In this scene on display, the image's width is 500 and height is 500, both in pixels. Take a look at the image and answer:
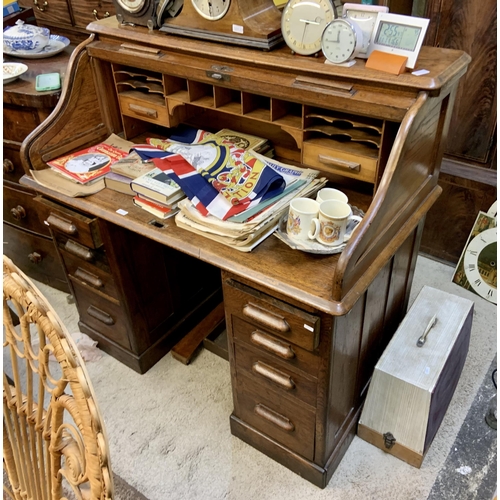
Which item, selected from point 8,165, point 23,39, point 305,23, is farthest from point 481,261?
point 23,39

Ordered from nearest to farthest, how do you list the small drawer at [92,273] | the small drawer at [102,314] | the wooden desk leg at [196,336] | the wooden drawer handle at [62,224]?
the wooden drawer handle at [62,224], the small drawer at [92,273], the small drawer at [102,314], the wooden desk leg at [196,336]

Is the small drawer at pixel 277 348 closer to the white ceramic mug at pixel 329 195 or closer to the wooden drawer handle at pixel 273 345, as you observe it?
the wooden drawer handle at pixel 273 345

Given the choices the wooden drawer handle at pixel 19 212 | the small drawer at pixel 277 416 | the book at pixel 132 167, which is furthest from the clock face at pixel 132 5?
the small drawer at pixel 277 416

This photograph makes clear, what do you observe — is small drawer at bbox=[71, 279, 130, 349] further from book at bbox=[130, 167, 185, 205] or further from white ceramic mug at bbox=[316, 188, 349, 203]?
white ceramic mug at bbox=[316, 188, 349, 203]

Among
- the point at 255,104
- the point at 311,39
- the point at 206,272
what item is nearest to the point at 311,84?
the point at 311,39

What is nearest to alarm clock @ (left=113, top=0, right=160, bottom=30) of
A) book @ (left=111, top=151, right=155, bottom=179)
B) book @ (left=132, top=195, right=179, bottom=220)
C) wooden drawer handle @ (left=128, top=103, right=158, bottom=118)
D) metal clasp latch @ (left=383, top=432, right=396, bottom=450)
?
wooden drawer handle @ (left=128, top=103, right=158, bottom=118)

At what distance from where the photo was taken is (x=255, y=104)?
1408 millimetres

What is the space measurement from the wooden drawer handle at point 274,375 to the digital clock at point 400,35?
0.82 m

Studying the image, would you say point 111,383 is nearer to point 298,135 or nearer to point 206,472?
point 206,472

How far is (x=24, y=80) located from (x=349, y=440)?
1696mm

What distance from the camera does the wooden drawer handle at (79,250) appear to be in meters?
1.64

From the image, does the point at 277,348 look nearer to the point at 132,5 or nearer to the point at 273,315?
the point at 273,315

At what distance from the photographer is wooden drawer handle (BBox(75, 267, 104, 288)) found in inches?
68.0

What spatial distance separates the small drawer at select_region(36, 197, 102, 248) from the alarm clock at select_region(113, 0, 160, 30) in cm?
59
